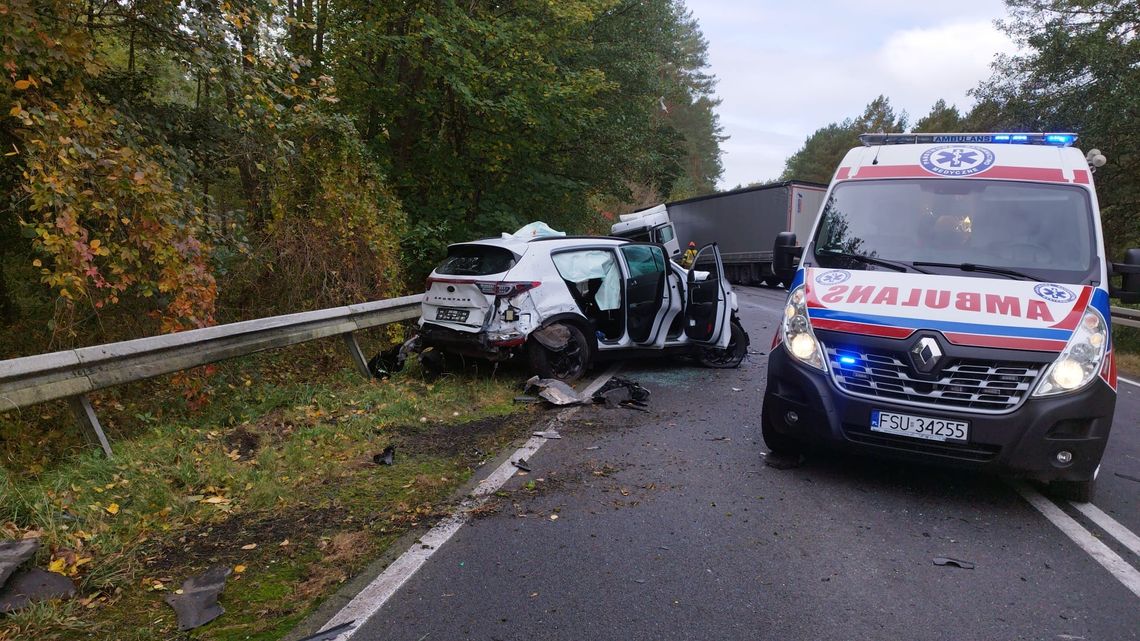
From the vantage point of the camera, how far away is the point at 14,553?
10.1 feet

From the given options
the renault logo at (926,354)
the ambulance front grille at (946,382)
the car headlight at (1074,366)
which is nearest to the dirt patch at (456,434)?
the ambulance front grille at (946,382)

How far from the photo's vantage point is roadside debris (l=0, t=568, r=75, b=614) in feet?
9.46

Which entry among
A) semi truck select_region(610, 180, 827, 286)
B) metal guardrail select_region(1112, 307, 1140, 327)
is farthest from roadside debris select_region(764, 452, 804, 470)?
semi truck select_region(610, 180, 827, 286)

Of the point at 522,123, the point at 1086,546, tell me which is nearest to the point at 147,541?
the point at 1086,546

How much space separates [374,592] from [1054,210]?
16.7ft

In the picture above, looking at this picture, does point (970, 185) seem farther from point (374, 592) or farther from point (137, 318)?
point (137, 318)

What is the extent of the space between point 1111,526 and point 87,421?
6272mm

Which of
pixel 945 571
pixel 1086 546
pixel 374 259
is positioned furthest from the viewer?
pixel 374 259

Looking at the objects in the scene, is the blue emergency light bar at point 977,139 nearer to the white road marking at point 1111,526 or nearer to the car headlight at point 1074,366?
the car headlight at point 1074,366

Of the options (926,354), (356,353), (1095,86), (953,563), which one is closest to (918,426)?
(926,354)

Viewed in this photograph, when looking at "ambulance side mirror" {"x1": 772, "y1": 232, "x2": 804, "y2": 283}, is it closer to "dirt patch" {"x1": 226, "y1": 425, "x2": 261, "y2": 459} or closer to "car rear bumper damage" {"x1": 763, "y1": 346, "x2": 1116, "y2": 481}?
"car rear bumper damage" {"x1": 763, "y1": 346, "x2": 1116, "y2": 481}

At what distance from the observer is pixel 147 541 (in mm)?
3605

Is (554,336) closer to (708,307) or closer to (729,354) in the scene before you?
(708,307)

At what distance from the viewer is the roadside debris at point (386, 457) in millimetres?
4965
